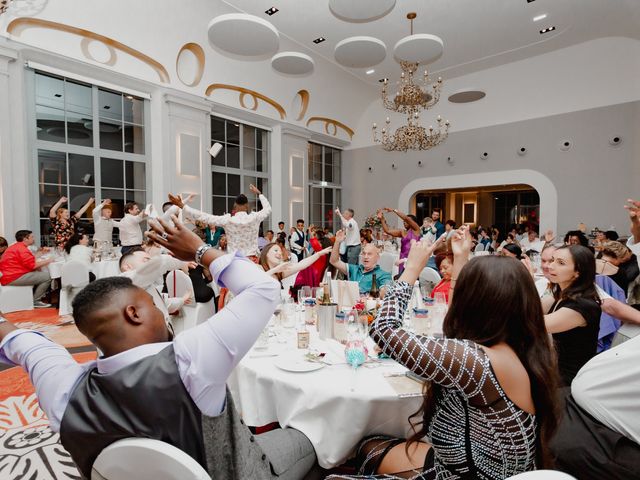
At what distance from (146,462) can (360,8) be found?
5.66 meters

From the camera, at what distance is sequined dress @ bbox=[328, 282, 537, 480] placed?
106 cm

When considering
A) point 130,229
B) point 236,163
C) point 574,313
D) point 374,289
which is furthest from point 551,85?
point 130,229

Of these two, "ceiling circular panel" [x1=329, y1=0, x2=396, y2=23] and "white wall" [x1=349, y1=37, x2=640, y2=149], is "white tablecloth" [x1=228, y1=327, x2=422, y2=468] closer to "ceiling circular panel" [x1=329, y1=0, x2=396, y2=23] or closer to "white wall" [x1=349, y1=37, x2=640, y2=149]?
"ceiling circular panel" [x1=329, y1=0, x2=396, y2=23]

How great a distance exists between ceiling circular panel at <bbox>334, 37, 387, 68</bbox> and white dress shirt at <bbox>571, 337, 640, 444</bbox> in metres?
6.03

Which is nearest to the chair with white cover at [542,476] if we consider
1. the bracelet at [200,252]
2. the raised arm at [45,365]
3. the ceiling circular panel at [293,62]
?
the bracelet at [200,252]

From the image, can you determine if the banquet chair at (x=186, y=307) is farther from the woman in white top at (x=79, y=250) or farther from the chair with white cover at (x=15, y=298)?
the chair with white cover at (x=15, y=298)

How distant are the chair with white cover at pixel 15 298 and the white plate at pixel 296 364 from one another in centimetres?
557

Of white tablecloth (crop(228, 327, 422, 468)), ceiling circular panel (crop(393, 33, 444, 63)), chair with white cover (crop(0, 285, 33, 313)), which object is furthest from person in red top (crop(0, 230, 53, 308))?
ceiling circular panel (crop(393, 33, 444, 63))

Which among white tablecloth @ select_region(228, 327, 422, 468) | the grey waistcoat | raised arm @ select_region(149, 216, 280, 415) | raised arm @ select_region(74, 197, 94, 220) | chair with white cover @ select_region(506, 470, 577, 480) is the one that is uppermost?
raised arm @ select_region(74, 197, 94, 220)

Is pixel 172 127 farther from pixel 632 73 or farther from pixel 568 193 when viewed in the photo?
pixel 632 73

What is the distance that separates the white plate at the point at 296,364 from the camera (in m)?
1.78

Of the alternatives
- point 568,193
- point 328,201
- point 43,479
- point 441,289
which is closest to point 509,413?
point 441,289

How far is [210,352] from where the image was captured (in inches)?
34.7

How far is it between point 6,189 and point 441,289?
6685 mm
